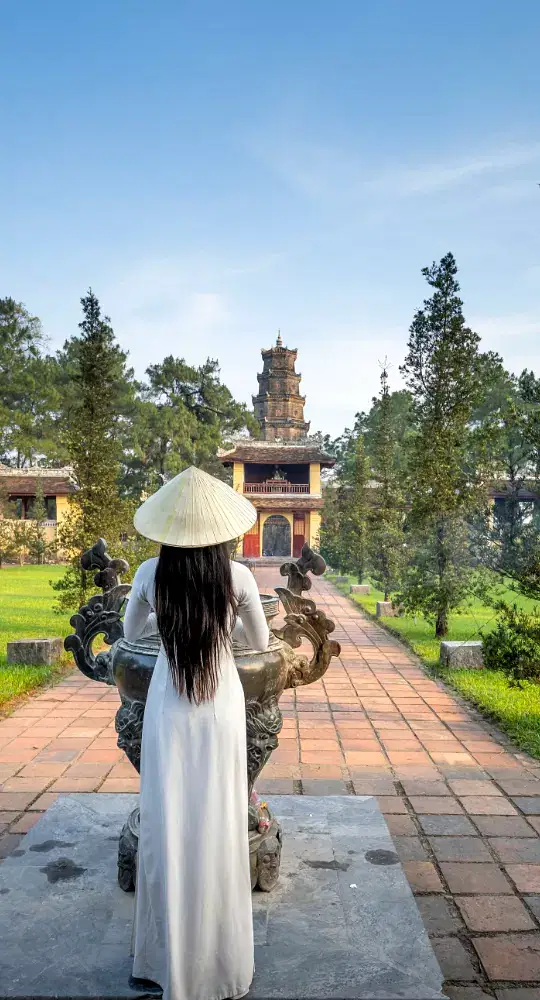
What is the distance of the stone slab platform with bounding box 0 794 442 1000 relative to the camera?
2.29 m

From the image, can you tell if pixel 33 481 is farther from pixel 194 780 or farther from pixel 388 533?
pixel 194 780

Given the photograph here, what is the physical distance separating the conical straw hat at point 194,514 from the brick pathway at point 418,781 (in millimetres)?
1726

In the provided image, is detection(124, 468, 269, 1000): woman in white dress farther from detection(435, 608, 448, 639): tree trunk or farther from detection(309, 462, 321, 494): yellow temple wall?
detection(309, 462, 321, 494): yellow temple wall

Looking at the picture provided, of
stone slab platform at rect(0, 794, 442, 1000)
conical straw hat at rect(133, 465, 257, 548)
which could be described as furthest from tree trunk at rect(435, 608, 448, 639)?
conical straw hat at rect(133, 465, 257, 548)

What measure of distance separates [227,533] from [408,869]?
2.11m

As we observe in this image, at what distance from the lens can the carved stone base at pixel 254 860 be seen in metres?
2.85

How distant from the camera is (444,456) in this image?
10227 millimetres

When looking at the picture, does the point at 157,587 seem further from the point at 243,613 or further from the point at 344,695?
the point at 344,695

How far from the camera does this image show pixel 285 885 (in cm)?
293

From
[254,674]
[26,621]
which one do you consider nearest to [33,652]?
[26,621]

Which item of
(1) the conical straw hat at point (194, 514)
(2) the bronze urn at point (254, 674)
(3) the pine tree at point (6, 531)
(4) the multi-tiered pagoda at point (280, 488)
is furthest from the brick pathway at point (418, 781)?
(4) the multi-tiered pagoda at point (280, 488)

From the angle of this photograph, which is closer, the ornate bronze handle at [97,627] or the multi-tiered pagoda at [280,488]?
the ornate bronze handle at [97,627]

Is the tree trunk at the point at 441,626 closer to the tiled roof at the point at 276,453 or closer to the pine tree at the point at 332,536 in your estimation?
the pine tree at the point at 332,536

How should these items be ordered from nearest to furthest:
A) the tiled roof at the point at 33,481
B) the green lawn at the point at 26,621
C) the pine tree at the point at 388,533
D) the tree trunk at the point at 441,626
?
the green lawn at the point at 26,621
the tree trunk at the point at 441,626
the pine tree at the point at 388,533
the tiled roof at the point at 33,481
